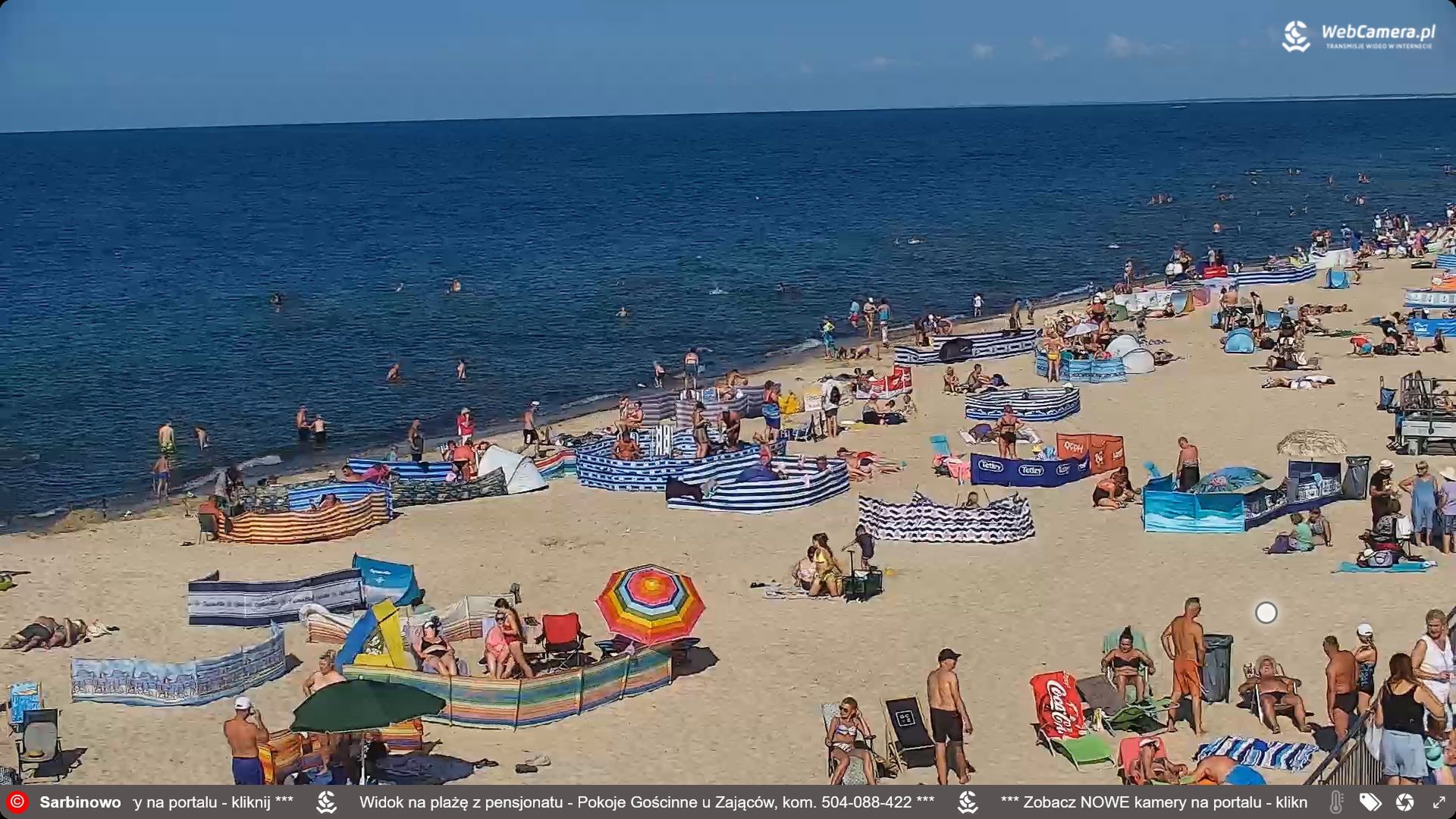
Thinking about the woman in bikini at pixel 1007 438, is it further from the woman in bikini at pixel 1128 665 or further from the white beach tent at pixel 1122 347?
the woman in bikini at pixel 1128 665

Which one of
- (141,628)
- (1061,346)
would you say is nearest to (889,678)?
(141,628)

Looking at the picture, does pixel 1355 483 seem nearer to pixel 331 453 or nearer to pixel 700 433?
pixel 700 433

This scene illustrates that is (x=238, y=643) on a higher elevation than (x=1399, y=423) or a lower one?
lower

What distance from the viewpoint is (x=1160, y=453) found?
25953 millimetres

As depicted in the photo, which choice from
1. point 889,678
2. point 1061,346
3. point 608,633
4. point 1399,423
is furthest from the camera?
point 1061,346

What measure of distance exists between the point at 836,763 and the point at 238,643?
27.7 ft

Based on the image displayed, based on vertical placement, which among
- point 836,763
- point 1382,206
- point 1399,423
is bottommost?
point 836,763

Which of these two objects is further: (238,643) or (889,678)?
(238,643)

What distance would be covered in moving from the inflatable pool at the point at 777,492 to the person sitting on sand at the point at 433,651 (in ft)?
23.8

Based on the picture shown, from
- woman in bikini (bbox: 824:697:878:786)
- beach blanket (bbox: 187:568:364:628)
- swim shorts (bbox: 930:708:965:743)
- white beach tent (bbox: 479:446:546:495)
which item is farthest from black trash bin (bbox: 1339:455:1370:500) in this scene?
beach blanket (bbox: 187:568:364:628)

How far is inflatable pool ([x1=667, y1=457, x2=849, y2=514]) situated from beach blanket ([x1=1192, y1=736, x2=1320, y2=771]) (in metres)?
10.1

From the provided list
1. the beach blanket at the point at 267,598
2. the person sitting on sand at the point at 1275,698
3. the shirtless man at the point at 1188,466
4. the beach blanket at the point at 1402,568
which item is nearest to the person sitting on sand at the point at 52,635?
the beach blanket at the point at 267,598
